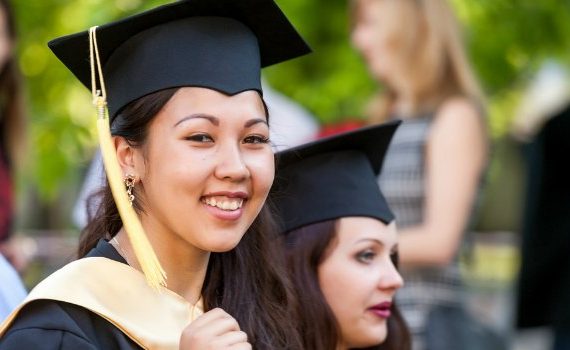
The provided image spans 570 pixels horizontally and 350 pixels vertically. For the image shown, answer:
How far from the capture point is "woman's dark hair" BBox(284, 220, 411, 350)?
151 inches

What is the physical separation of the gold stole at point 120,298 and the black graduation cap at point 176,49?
1.31 ft

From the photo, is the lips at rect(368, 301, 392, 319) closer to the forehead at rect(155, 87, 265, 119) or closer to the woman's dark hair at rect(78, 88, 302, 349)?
the woman's dark hair at rect(78, 88, 302, 349)

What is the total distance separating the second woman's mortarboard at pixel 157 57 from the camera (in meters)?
3.07

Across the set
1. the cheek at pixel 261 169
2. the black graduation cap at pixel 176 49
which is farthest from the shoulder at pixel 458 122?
the cheek at pixel 261 169

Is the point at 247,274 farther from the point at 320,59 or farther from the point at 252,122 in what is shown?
the point at 320,59

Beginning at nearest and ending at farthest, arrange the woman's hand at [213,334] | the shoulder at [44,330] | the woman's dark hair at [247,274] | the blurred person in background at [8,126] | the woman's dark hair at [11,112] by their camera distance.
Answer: the shoulder at [44,330] → the woman's hand at [213,334] → the woman's dark hair at [247,274] → the blurred person in background at [8,126] → the woman's dark hair at [11,112]

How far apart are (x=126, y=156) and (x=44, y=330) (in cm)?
50

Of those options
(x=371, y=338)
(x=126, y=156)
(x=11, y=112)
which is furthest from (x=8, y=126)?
(x=126, y=156)

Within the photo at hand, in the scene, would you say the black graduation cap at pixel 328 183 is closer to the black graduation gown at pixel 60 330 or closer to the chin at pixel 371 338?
the chin at pixel 371 338

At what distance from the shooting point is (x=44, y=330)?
2871mm

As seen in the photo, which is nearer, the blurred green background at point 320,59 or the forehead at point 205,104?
the forehead at point 205,104

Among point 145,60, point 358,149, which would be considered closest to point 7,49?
point 358,149

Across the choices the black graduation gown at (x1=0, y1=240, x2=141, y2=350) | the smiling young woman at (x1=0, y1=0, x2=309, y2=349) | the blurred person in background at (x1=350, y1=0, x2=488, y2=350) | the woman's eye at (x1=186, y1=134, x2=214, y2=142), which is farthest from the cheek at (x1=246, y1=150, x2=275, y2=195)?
the blurred person in background at (x1=350, y1=0, x2=488, y2=350)

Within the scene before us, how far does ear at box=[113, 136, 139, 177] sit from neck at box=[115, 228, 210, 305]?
162mm
